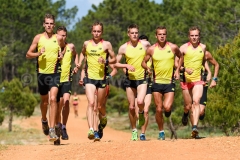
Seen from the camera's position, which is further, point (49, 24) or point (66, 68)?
point (66, 68)

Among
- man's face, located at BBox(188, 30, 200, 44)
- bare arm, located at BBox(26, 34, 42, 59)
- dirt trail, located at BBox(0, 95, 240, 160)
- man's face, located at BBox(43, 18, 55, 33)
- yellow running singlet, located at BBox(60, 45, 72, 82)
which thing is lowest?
dirt trail, located at BBox(0, 95, 240, 160)

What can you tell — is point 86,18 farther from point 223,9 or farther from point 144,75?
point 144,75

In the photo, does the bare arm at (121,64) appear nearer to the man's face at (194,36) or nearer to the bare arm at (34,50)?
the man's face at (194,36)

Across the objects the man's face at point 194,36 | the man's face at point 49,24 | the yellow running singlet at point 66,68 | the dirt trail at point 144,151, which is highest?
the man's face at point 49,24

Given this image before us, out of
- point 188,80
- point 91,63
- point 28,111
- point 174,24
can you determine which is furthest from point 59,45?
point 174,24

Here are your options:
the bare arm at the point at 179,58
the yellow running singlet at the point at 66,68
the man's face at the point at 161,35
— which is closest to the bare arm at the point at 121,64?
the man's face at the point at 161,35

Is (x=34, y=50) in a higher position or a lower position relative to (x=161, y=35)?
lower

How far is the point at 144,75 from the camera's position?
12.9m

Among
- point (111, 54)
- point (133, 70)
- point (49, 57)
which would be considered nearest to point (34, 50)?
point (49, 57)

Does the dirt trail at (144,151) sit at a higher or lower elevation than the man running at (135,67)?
lower

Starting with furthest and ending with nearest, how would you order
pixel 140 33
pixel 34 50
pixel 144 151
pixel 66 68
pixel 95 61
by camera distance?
pixel 140 33, pixel 66 68, pixel 95 61, pixel 34 50, pixel 144 151

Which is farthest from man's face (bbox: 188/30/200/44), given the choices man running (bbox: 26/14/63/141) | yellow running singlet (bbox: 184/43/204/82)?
man running (bbox: 26/14/63/141)

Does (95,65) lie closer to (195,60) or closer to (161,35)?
(161,35)

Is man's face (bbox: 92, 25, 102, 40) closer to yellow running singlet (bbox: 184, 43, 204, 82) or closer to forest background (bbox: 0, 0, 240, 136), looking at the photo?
yellow running singlet (bbox: 184, 43, 204, 82)
